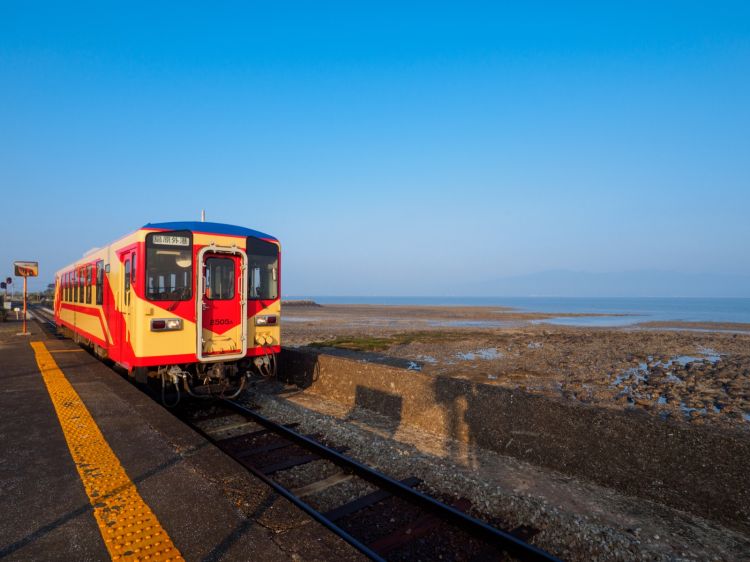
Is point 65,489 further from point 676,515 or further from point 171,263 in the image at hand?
point 676,515

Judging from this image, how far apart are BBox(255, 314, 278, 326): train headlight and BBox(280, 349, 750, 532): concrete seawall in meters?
2.33

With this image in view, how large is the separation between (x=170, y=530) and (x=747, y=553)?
4.81 m

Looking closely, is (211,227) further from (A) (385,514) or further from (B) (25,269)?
(B) (25,269)

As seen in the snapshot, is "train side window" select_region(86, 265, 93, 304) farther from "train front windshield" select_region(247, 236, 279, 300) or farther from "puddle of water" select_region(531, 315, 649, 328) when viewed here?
"puddle of water" select_region(531, 315, 649, 328)

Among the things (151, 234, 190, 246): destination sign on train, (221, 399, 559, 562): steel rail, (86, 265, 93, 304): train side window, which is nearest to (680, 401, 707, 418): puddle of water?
(221, 399, 559, 562): steel rail

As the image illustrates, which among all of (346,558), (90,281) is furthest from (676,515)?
(90,281)

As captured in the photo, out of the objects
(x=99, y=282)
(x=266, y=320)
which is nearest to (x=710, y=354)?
(x=266, y=320)

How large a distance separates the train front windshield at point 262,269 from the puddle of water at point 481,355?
10622 mm

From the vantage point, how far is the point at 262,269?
29.1 feet

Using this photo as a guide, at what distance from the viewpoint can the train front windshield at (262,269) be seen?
866 centimetres

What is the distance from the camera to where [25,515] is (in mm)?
3711

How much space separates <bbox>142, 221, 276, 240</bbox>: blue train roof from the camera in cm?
768

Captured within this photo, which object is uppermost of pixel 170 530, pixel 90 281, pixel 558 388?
pixel 90 281

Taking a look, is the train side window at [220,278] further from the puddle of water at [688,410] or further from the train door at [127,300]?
the puddle of water at [688,410]
